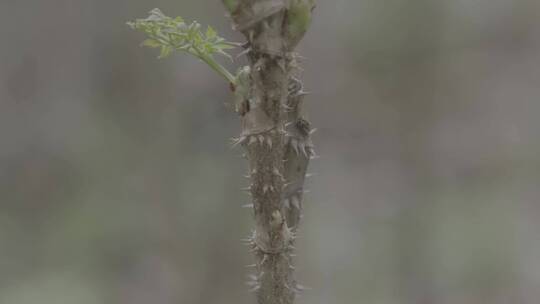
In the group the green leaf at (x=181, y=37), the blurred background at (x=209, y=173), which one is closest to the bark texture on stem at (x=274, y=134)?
the green leaf at (x=181, y=37)

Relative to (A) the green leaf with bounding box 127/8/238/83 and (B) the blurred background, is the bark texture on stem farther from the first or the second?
(B) the blurred background

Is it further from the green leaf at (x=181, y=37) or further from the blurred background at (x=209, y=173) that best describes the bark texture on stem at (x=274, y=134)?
the blurred background at (x=209, y=173)

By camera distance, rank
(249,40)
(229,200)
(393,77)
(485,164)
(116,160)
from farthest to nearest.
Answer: (485,164) < (393,77) < (116,160) < (229,200) < (249,40)

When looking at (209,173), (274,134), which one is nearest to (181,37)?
(274,134)

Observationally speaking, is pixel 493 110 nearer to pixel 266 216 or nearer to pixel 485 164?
pixel 485 164

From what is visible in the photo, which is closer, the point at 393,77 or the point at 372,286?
the point at 372,286

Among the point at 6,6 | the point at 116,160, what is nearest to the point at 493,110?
the point at 116,160

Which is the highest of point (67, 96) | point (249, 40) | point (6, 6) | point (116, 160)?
point (6, 6)
